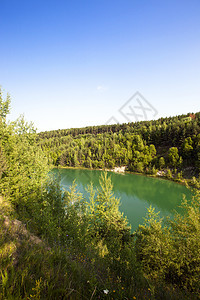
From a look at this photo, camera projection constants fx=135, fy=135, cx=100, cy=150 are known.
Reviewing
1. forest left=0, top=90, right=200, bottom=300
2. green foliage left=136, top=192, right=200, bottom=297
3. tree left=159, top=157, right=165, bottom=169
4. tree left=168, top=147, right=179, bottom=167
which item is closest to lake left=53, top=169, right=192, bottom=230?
tree left=159, top=157, right=165, bottom=169

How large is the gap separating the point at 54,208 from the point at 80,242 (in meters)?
3.45

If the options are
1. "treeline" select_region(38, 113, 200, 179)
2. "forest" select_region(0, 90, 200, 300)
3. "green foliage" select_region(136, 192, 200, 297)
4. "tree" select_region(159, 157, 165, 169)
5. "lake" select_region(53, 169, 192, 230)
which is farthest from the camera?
"tree" select_region(159, 157, 165, 169)

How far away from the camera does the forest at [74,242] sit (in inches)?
96.2

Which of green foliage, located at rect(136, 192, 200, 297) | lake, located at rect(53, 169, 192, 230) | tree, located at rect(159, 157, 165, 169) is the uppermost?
tree, located at rect(159, 157, 165, 169)

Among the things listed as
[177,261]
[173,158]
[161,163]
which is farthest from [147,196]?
[177,261]

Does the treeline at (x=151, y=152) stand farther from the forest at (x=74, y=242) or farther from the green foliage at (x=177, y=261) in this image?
the green foliage at (x=177, y=261)

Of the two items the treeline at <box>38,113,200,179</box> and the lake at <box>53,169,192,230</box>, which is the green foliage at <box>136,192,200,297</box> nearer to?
the lake at <box>53,169,192,230</box>

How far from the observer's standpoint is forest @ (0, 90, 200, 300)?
2.44 meters

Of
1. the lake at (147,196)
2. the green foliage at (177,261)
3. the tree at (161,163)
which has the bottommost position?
the lake at (147,196)

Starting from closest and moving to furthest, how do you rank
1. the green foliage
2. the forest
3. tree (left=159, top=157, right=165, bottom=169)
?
the forest < the green foliage < tree (left=159, top=157, right=165, bottom=169)

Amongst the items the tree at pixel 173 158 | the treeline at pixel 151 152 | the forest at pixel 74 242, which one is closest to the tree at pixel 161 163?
the treeline at pixel 151 152

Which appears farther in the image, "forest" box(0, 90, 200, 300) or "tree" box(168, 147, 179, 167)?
"tree" box(168, 147, 179, 167)

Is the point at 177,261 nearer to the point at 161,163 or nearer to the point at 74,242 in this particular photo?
the point at 74,242

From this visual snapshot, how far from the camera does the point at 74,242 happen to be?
8508 millimetres
